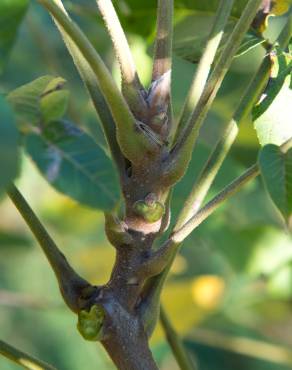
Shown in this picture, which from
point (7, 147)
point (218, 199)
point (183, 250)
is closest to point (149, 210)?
point (218, 199)

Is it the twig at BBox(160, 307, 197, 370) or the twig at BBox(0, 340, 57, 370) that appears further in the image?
the twig at BBox(160, 307, 197, 370)

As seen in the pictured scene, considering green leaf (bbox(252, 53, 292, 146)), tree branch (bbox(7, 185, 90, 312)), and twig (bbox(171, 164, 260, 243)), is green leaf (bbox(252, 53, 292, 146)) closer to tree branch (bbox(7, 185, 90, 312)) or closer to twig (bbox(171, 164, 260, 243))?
twig (bbox(171, 164, 260, 243))

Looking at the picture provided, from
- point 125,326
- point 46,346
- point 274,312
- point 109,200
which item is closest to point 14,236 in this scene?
point 46,346

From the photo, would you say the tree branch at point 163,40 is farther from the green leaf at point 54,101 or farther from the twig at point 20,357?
the twig at point 20,357

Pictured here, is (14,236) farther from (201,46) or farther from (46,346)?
(201,46)

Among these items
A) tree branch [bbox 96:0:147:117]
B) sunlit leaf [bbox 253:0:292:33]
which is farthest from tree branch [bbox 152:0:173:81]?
sunlit leaf [bbox 253:0:292:33]

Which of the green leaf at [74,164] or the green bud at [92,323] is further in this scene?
the green bud at [92,323]

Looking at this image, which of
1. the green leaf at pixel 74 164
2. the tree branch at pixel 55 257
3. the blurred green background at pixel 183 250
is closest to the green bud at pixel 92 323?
the tree branch at pixel 55 257
